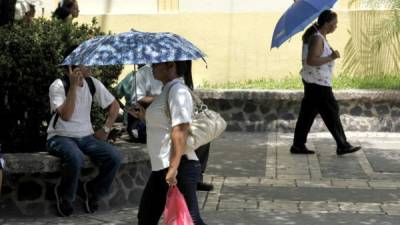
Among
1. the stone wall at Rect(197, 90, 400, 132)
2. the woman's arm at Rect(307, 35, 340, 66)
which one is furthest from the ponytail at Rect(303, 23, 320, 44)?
the stone wall at Rect(197, 90, 400, 132)

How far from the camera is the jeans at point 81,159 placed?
6.50 metres

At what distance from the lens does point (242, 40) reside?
1304 centimetres

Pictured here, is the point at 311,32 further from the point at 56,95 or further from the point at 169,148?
the point at 169,148

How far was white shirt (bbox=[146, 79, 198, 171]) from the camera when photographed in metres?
4.86

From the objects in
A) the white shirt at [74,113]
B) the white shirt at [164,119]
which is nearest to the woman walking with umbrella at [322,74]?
the white shirt at [74,113]

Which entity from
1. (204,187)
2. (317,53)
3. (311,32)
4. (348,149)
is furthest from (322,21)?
(204,187)

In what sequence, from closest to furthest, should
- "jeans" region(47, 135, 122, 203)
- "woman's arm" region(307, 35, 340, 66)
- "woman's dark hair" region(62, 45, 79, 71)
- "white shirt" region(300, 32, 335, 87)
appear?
"jeans" region(47, 135, 122, 203) → "woman's dark hair" region(62, 45, 79, 71) → "woman's arm" region(307, 35, 340, 66) → "white shirt" region(300, 32, 335, 87)

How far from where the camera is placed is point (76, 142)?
22.1ft

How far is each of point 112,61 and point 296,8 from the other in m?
3.68

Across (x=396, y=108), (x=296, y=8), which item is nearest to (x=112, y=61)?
(x=296, y=8)

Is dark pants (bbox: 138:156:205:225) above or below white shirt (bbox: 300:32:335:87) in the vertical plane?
below

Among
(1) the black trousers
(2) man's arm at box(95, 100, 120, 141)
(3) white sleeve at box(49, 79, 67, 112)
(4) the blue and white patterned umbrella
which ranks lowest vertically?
(1) the black trousers

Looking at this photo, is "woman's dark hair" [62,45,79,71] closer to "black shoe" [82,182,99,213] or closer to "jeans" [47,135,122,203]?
"jeans" [47,135,122,203]

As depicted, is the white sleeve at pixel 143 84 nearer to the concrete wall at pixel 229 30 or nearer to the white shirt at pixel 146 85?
the white shirt at pixel 146 85
